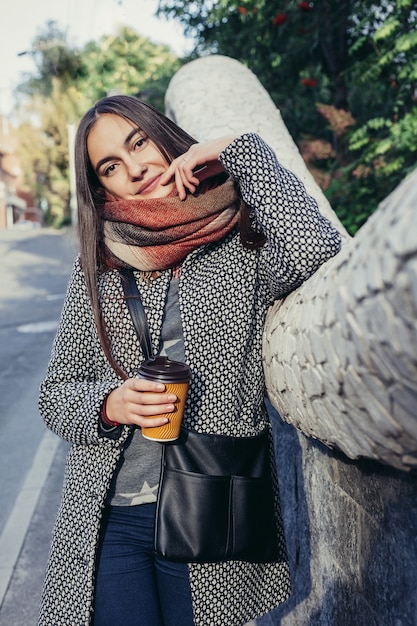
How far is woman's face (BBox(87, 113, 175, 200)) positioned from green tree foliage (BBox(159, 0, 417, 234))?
8.71ft

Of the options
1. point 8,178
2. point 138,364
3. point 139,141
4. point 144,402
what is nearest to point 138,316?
point 138,364

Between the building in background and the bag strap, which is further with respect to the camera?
the building in background

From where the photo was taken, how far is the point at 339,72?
6.25 metres

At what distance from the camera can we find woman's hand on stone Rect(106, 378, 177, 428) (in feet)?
5.20

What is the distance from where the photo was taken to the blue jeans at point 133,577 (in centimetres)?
188

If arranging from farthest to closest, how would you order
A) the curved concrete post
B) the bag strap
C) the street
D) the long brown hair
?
the street → the long brown hair → the bag strap → the curved concrete post

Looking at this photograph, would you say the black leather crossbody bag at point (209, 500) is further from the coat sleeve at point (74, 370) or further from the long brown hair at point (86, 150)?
the long brown hair at point (86, 150)

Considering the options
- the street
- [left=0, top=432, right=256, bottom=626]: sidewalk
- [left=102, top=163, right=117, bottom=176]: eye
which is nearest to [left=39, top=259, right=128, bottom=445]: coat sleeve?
[left=102, top=163, right=117, bottom=176]: eye

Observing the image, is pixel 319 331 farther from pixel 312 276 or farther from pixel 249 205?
pixel 249 205

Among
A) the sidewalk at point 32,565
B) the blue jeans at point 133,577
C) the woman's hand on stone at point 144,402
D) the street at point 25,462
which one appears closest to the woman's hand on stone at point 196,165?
the street at point 25,462

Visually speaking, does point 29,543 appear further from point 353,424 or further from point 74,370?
point 353,424

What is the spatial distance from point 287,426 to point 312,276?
3.35ft

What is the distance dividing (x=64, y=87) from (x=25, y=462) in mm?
22136

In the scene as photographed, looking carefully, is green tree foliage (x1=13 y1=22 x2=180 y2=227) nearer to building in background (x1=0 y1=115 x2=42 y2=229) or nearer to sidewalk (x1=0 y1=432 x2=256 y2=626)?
sidewalk (x1=0 y1=432 x2=256 y2=626)
